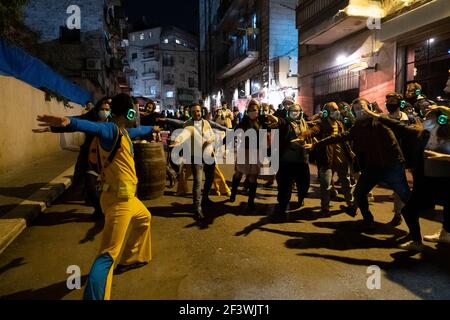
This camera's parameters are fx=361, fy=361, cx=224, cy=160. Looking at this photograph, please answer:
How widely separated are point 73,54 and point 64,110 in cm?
1427

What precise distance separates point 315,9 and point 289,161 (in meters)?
11.1

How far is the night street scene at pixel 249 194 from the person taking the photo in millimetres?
3436

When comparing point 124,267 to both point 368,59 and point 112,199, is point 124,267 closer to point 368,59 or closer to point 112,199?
point 112,199

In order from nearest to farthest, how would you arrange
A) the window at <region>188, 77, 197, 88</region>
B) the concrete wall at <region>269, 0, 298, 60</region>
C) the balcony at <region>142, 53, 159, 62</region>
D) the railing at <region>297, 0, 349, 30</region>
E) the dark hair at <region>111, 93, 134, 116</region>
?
1. the dark hair at <region>111, 93, 134, 116</region>
2. the railing at <region>297, 0, 349, 30</region>
3. the concrete wall at <region>269, 0, 298, 60</region>
4. the balcony at <region>142, 53, 159, 62</region>
5. the window at <region>188, 77, 197, 88</region>

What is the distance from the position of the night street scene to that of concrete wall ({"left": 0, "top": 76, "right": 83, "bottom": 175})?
0.07m

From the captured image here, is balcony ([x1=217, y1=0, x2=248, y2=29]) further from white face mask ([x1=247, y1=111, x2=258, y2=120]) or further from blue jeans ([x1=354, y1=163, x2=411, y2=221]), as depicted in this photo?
blue jeans ([x1=354, y1=163, x2=411, y2=221])

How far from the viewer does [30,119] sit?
11.0 metres

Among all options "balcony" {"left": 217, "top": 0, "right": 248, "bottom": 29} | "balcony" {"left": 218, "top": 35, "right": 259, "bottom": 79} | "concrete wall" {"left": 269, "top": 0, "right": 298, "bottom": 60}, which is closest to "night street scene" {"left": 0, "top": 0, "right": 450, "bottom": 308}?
"concrete wall" {"left": 269, "top": 0, "right": 298, "bottom": 60}

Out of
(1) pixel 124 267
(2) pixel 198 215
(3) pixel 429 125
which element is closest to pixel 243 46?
(2) pixel 198 215

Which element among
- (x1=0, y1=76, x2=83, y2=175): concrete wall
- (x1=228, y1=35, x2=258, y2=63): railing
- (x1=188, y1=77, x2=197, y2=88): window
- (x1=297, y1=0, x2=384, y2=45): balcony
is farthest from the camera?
(x1=188, y1=77, x2=197, y2=88): window

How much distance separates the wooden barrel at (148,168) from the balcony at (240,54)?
18.9m

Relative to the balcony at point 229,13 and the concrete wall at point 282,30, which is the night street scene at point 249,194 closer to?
the concrete wall at point 282,30

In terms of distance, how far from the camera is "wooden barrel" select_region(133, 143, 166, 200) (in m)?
5.12

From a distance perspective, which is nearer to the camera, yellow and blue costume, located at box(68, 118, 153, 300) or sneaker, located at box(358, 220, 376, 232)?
yellow and blue costume, located at box(68, 118, 153, 300)
